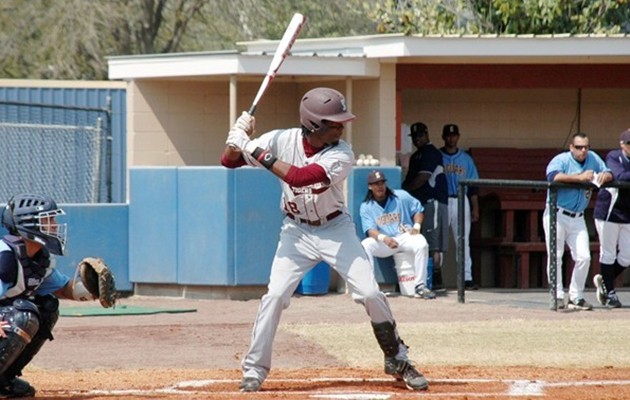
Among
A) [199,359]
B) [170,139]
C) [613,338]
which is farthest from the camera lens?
[170,139]

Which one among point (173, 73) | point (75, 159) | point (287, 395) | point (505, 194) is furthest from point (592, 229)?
point (287, 395)

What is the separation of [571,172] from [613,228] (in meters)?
0.73

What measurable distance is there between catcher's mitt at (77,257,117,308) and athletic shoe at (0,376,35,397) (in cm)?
64

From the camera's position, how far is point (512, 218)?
15.1 metres

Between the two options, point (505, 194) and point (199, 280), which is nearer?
point (199, 280)

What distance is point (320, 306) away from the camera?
44.5ft

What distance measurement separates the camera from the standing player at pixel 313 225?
757 cm

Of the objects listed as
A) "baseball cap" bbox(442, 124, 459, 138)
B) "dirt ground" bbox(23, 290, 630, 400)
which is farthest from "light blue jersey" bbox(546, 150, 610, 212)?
"baseball cap" bbox(442, 124, 459, 138)

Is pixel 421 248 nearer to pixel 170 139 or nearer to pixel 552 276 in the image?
pixel 552 276

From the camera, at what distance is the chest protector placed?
283 inches

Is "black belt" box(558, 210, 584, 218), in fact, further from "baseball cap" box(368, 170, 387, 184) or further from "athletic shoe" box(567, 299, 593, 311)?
"baseball cap" box(368, 170, 387, 184)

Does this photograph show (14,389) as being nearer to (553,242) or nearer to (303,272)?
(303,272)

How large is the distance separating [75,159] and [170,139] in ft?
7.43

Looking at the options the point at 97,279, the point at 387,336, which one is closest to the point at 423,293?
the point at 387,336
